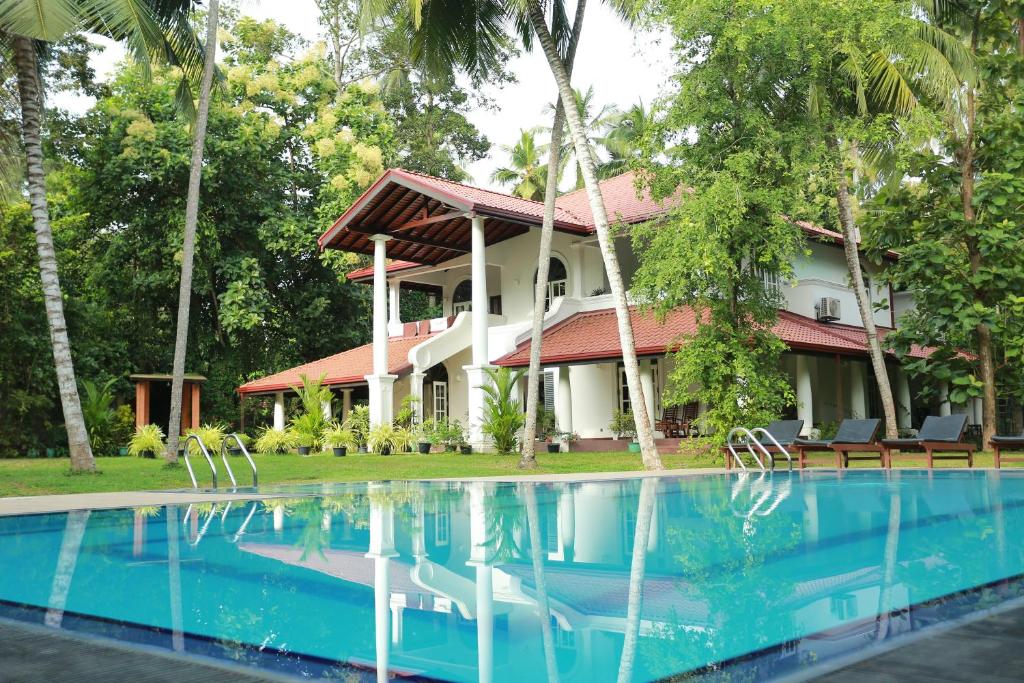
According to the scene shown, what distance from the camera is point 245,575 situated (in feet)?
20.6

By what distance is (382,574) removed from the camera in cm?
616

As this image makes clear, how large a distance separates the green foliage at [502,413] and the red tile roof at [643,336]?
1.74m

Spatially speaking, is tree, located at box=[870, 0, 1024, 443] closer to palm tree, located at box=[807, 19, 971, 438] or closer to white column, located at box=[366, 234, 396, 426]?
palm tree, located at box=[807, 19, 971, 438]

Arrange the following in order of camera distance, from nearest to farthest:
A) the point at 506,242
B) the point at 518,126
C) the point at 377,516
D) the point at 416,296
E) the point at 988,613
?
1. the point at 988,613
2. the point at 377,516
3. the point at 506,242
4. the point at 416,296
5. the point at 518,126

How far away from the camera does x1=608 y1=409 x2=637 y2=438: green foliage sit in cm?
2516

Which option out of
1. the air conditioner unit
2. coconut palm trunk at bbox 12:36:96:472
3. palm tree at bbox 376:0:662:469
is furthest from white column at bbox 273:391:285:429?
the air conditioner unit

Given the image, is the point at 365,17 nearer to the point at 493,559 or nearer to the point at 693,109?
the point at 693,109

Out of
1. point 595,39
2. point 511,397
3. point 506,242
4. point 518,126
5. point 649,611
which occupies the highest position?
point 518,126

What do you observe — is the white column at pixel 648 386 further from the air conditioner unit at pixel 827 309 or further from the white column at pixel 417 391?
the white column at pixel 417 391

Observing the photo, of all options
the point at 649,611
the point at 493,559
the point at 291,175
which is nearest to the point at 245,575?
the point at 493,559

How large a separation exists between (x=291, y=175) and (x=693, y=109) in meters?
19.1

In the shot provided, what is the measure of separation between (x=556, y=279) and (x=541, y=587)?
75.9 feet

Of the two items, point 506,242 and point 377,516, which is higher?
point 506,242

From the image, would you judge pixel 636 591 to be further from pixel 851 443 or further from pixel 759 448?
pixel 851 443
